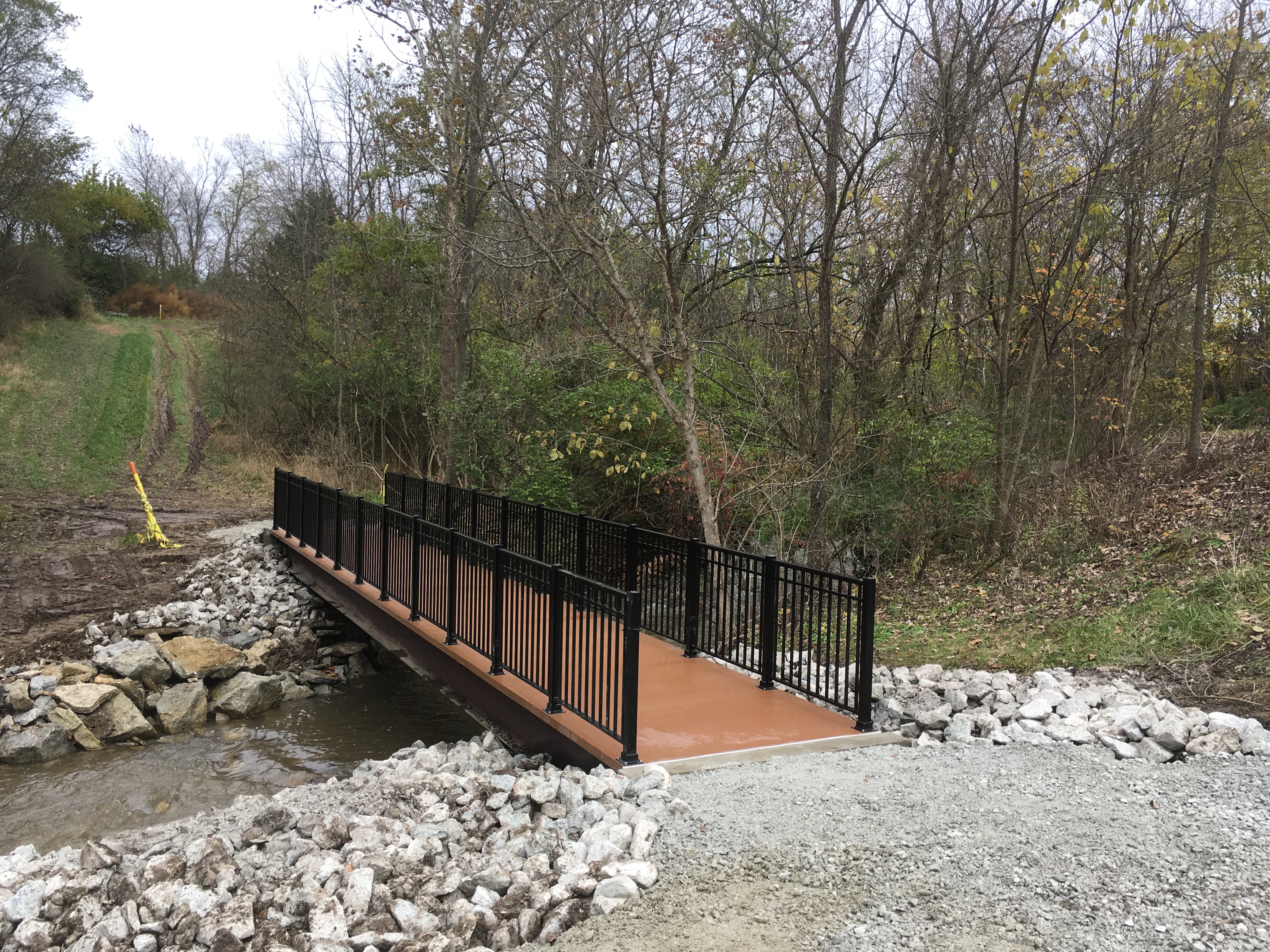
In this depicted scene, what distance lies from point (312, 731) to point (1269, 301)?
18.3 m

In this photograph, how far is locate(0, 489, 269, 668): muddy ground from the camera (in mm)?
11672

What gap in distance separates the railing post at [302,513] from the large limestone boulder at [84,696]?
4457 mm

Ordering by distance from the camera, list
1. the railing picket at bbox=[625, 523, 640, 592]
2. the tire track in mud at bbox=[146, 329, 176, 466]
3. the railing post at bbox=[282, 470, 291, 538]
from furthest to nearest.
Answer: the tire track in mud at bbox=[146, 329, 176, 466] → the railing post at bbox=[282, 470, 291, 538] → the railing picket at bbox=[625, 523, 640, 592]

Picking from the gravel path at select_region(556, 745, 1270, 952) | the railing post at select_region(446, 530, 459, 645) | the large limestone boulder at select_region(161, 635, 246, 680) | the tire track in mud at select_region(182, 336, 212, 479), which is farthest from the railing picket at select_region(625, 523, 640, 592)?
the tire track in mud at select_region(182, 336, 212, 479)

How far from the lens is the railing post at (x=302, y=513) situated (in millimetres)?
14023

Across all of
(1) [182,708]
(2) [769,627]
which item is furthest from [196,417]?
(2) [769,627]

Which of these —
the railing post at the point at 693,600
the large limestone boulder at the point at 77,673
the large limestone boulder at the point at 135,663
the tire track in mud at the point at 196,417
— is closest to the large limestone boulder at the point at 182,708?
the large limestone boulder at the point at 135,663

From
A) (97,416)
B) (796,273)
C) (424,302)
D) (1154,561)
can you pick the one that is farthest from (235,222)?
(1154,561)

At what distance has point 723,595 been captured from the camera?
7914mm

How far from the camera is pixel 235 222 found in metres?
49.9

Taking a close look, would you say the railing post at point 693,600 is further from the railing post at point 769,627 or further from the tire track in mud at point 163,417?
the tire track in mud at point 163,417

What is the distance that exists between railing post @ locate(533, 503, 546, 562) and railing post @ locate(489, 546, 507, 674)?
236cm

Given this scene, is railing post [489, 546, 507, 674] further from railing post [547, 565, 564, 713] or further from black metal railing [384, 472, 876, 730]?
railing post [547, 565, 564, 713]

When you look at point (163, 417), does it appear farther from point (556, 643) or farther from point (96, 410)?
point (556, 643)
